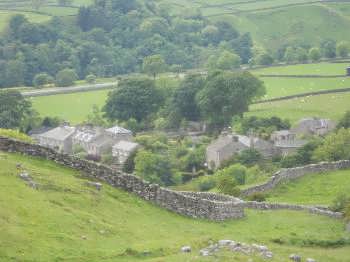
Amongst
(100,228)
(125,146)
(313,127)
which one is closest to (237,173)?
(125,146)

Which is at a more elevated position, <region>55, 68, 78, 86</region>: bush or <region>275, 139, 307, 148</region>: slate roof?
<region>275, 139, 307, 148</region>: slate roof

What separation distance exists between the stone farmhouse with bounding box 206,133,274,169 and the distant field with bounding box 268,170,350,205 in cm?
5281

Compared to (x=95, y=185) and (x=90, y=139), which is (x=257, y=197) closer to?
(x=95, y=185)

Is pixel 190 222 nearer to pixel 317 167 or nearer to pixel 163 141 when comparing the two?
pixel 317 167

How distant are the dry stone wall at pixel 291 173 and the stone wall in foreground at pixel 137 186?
16.1 m

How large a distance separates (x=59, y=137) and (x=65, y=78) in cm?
5029

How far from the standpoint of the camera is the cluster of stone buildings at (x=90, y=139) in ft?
402

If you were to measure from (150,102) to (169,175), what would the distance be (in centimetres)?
4111

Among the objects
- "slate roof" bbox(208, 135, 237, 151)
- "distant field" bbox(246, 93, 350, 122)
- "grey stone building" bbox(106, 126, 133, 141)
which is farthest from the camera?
"distant field" bbox(246, 93, 350, 122)

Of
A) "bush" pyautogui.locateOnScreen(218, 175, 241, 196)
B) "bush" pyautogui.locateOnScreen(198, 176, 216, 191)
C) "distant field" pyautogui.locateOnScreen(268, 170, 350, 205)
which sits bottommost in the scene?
"bush" pyautogui.locateOnScreen(198, 176, 216, 191)

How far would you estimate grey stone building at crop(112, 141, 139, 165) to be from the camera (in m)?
116

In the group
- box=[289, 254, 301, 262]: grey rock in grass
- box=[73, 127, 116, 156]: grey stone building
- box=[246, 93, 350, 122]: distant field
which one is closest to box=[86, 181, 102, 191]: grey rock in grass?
box=[289, 254, 301, 262]: grey rock in grass

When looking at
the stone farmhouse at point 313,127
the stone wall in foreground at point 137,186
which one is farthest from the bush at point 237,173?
the stone wall in foreground at point 137,186

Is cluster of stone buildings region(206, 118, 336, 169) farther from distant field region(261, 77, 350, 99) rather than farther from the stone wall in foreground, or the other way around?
the stone wall in foreground
